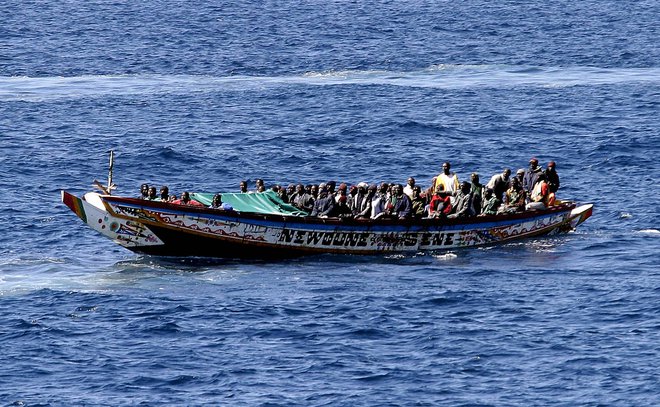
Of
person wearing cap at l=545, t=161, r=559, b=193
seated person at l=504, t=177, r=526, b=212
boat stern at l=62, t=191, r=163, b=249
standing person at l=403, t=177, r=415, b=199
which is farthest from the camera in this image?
person wearing cap at l=545, t=161, r=559, b=193

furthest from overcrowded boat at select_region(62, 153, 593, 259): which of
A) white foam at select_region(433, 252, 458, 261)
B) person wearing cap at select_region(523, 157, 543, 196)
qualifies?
person wearing cap at select_region(523, 157, 543, 196)

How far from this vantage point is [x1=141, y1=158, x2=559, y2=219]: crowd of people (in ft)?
173

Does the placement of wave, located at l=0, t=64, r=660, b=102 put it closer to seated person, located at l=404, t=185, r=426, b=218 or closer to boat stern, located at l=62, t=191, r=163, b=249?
seated person, located at l=404, t=185, r=426, b=218

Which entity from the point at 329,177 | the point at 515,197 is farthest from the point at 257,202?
the point at 329,177

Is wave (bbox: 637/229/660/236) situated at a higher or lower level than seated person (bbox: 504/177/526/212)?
lower

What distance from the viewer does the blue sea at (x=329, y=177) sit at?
40.9 meters

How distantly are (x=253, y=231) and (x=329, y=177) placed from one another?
17913mm

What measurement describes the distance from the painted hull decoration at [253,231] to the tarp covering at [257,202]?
32.2 inches

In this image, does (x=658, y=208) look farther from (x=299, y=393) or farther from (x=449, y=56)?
(x=449, y=56)

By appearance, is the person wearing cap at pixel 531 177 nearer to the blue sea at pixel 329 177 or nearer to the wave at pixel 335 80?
Answer: the blue sea at pixel 329 177

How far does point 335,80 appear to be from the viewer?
9462cm

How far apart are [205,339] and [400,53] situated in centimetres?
6269

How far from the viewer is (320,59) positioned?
102 meters

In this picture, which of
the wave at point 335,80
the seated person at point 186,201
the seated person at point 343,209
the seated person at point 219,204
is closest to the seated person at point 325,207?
the seated person at point 343,209
